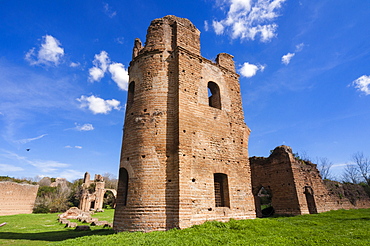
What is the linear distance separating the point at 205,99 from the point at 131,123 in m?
3.60

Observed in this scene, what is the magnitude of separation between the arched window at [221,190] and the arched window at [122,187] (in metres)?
3.90

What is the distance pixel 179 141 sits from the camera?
7.96 metres

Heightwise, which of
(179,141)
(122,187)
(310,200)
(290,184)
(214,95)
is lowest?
(310,200)

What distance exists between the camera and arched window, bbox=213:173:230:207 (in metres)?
8.68

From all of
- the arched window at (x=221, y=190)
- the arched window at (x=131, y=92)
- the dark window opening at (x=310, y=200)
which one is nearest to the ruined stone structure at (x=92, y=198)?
the arched window at (x=131, y=92)

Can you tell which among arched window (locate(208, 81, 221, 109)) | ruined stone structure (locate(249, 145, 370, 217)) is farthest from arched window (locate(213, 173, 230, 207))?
ruined stone structure (locate(249, 145, 370, 217))

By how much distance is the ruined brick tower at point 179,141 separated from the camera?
7418 millimetres

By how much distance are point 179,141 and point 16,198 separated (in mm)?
28222

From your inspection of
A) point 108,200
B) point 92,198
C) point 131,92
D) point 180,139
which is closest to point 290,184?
point 180,139

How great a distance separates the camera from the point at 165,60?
9562 millimetres

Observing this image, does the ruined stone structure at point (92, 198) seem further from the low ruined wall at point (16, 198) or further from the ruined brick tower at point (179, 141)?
the ruined brick tower at point (179, 141)

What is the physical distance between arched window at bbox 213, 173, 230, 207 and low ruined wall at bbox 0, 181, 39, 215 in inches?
1083

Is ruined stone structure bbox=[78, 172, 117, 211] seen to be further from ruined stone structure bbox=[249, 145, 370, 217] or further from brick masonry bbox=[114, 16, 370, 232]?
brick masonry bbox=[114, 16, 370, 232]

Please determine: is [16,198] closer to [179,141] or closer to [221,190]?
[179,141]
